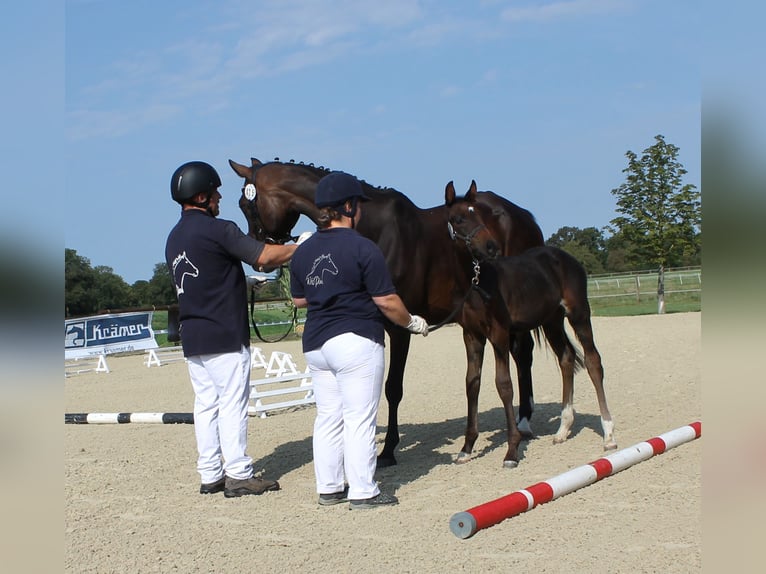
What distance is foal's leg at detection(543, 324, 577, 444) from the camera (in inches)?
309

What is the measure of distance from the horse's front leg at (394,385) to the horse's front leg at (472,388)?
0.60m

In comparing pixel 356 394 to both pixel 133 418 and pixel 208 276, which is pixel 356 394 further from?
pixel 133 418

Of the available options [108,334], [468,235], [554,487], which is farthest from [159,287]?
[554,487]

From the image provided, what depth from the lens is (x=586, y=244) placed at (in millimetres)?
51000

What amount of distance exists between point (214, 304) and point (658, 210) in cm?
2779

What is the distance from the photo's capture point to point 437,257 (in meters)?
7.29

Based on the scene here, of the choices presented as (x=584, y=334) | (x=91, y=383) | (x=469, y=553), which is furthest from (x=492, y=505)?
(x=91, y=383)

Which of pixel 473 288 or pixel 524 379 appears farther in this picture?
pixel 524 379

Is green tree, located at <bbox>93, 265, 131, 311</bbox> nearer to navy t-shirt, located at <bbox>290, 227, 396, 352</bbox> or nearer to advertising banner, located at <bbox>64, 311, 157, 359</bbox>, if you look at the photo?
advertising banner, located at <bbox>64, 311, 157, 359</bbox>

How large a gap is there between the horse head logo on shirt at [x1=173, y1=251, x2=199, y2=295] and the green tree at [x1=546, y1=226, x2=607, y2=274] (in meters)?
40.6

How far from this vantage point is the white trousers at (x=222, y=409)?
19.7 feet

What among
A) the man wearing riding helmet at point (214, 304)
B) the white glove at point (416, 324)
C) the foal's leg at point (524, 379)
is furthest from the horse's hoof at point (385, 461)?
the white glove at point (416, 324)
